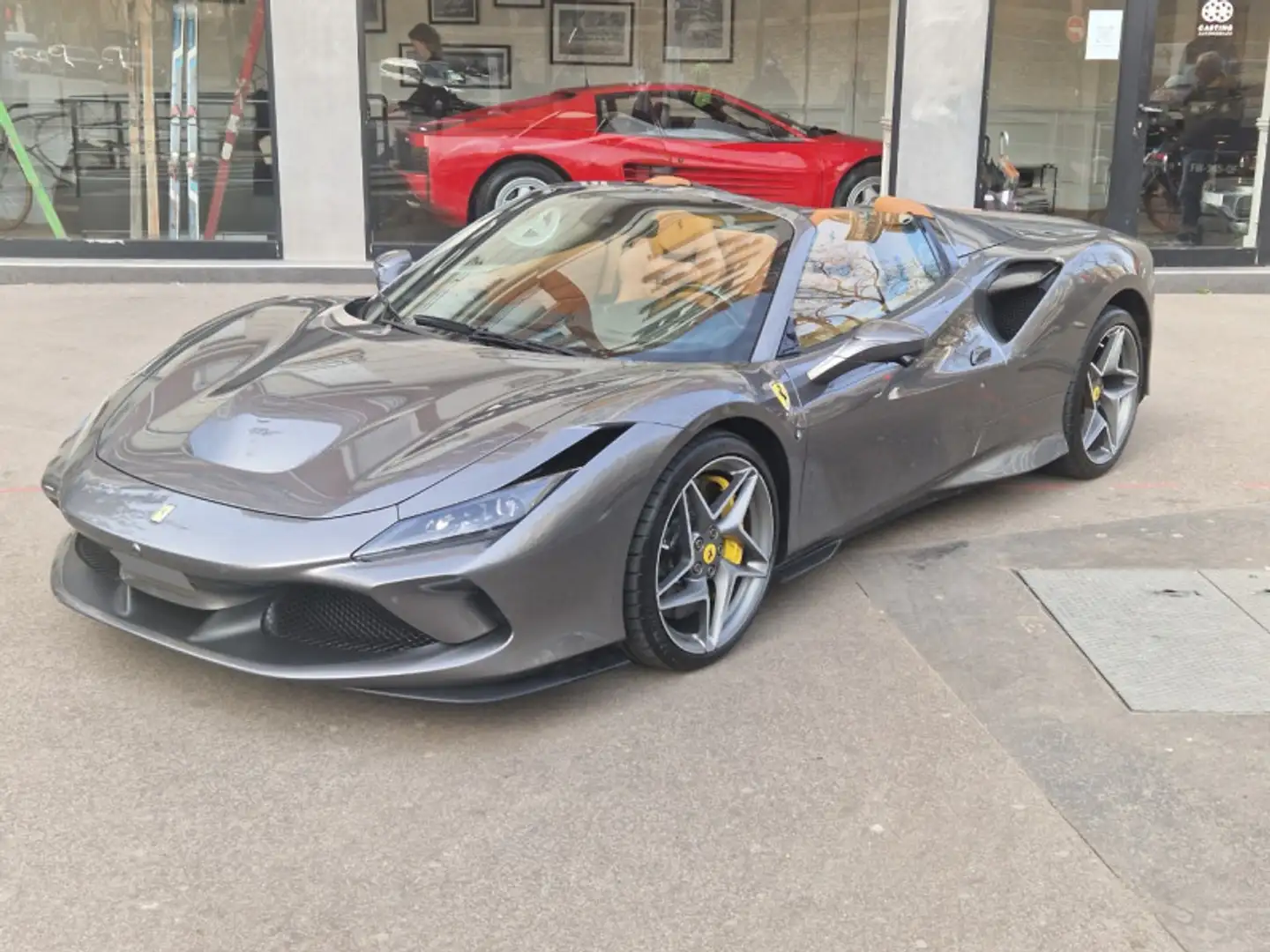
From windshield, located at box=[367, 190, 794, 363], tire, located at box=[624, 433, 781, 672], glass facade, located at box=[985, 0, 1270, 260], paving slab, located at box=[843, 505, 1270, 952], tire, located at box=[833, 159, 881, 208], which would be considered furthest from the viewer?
tire, located at box=[833, 159, 881, 208]

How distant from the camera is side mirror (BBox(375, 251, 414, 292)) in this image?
480cm

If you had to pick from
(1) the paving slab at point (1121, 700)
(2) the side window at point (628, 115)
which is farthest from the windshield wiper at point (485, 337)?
(2) the side window at point (628, 115)

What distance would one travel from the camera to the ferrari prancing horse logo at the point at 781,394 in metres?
3.88

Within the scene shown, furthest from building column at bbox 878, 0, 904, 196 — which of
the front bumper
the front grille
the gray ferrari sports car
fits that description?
the front grille

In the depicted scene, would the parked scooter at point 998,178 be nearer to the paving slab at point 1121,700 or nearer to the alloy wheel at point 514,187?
the alloy wheel at point 514,187

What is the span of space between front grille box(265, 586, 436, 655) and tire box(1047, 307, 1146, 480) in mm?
3207

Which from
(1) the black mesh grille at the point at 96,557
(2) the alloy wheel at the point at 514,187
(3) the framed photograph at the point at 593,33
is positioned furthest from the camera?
(3) the framed photograph at the point at 593,33

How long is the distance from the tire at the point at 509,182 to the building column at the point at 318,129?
102 centimetres

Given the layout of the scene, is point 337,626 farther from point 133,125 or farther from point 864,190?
point 864,190

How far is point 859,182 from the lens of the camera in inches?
458

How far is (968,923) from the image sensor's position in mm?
2623

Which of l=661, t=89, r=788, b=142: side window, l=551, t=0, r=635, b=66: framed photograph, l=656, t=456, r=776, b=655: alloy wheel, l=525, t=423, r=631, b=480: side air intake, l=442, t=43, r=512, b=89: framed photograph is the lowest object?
l=656, t=456, r=776, b=655: alloy wheel

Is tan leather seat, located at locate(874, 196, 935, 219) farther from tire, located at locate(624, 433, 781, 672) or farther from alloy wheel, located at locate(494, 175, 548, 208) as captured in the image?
alloy wheel, located at locate(494, 175, 548, 208)

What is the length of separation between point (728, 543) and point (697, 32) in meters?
9.36
